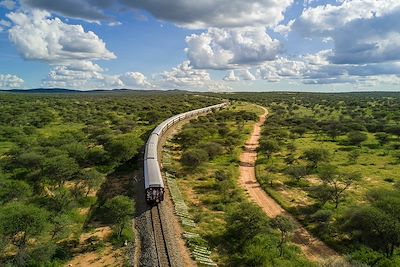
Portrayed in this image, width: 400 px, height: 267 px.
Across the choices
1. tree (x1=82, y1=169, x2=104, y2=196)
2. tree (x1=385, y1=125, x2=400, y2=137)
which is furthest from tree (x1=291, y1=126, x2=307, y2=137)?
tree (x1=82, y1=169, x2=104, y2=196)

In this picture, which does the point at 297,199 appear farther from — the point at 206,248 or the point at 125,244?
the point at 125,244

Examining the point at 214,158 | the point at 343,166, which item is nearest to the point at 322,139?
the point at 343,166

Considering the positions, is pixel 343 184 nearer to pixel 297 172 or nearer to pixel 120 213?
pixel 297 172

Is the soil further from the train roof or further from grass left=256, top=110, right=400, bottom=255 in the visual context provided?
grass left=256, top=110, right=400, bottom=255

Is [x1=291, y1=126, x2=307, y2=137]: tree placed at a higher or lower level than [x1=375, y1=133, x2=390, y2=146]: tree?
higher

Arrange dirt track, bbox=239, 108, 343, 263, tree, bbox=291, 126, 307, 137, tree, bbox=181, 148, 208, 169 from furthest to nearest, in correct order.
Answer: tree, bbox=291, 126, 307, 137 < tree, bbox=181, 148, 208, 169 < dirt track, bbox=239, 108, 343, 263

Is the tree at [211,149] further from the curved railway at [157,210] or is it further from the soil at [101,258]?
the soil at [101,258]

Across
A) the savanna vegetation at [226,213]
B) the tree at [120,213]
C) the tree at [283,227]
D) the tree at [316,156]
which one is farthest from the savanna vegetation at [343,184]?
the tree at [120,213]
